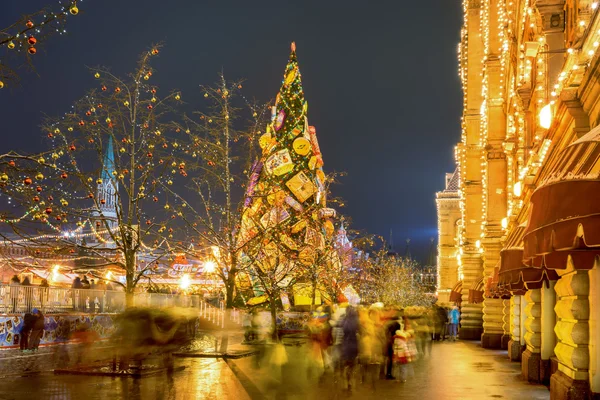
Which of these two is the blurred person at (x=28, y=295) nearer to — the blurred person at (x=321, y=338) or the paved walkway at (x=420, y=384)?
the paved walkway at (x=420, y=384)

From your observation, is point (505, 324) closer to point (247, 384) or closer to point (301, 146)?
point (247, 384)

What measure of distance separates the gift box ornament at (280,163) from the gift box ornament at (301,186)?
2.34 ft

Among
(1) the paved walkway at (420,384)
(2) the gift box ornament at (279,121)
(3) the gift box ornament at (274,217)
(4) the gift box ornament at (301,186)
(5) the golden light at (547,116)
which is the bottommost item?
(1) the paved walkway at (420,384)

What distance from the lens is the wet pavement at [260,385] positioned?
15728 mm

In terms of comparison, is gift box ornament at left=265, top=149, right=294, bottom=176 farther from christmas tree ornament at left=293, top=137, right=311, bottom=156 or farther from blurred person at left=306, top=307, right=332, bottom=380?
blurred person at left=306, top=307, right=332, bottom=380

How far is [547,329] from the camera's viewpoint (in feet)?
60.6

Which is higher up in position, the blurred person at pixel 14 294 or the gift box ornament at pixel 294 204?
the gift box ornament at pixel 294 204

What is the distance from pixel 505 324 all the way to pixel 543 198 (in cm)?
2565

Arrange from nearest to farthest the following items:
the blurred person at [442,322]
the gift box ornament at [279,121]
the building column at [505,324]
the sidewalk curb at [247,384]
A: the sidewalk curb at [247,384], the building column at [505,324], the blurred person at [442,322], the gift box ornament at [279,121]

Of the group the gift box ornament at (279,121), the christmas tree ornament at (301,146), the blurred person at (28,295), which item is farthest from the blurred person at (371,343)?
the gift box ornament at (279,121)

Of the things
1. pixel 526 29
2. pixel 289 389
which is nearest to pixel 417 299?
pixel 526 29

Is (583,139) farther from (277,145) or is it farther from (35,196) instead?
(277,145)

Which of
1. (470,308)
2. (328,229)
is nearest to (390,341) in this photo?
(470,308)

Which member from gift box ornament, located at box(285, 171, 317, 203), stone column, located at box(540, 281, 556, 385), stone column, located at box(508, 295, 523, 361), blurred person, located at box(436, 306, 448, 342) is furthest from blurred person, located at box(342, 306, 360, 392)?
gift box ornament, located at box(285, 171, 317, 203)
